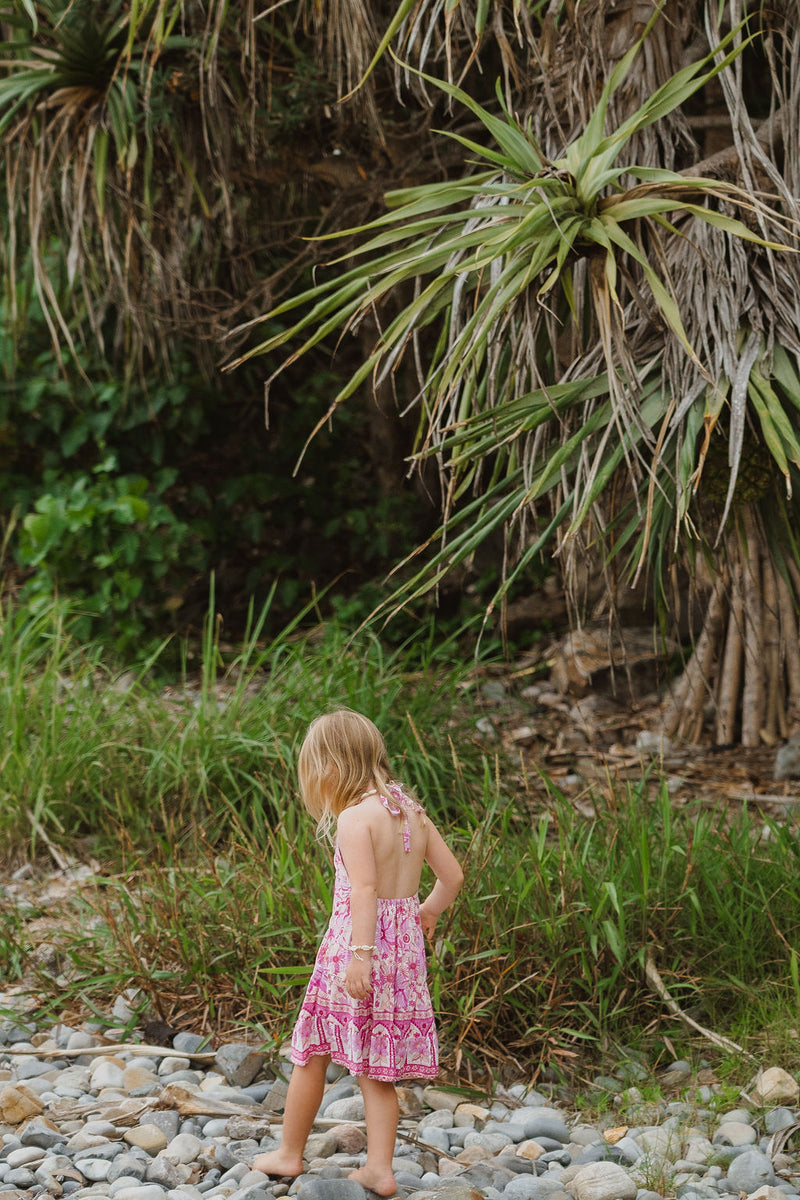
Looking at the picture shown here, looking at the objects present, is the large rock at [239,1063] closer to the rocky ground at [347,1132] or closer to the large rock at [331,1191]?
the rocky ground at [347,1132]

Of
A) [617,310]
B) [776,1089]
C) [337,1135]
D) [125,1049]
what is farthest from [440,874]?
[617,310]

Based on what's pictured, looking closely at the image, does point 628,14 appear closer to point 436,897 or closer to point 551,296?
point 551,296

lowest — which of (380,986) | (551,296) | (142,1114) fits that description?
(142,1114)

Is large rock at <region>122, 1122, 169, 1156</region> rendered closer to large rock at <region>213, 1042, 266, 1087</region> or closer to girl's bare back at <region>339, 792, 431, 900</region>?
large rock at <region>213, 1042, 266, 1087</region>

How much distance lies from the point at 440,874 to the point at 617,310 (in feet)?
3.84

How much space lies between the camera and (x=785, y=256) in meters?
2.76

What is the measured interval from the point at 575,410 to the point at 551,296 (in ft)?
0.94

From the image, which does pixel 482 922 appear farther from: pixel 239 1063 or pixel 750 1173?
pixel 750 1173

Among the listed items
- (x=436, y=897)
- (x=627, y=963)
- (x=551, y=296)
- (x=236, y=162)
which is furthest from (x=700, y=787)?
(x=236, y=162)

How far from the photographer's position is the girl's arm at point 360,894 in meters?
1.88

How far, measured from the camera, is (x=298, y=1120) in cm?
197

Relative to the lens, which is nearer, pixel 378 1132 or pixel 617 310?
pixel 378 1132

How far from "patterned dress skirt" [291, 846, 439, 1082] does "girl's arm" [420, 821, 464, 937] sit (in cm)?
8

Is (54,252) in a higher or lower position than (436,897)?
higher
